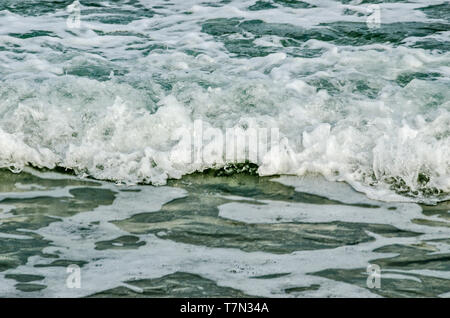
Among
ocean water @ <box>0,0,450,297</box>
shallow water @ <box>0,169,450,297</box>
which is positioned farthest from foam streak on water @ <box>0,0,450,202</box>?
shallow water @ <box>0,169,450,297</box>

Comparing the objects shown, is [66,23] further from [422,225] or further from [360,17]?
[422,225]

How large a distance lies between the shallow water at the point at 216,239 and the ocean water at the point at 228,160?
0.04 ft

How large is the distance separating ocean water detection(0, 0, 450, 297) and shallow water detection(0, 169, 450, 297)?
13mm

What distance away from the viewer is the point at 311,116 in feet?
21.0

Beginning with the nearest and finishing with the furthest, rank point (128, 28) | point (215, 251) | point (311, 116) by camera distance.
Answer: point (215, 251)
point (311, 116)
point (128, 28)

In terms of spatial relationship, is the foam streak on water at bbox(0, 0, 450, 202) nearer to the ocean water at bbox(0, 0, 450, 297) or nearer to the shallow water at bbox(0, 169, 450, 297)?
the ocean water at bbox(0, 0, 450, 297)

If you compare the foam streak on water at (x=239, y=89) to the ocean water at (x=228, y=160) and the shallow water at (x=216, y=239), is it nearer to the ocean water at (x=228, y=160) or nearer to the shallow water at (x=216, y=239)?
the ocean water at (x=228, y=160)

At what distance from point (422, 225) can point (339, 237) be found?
0.58m

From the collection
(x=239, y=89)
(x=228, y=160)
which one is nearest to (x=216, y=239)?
(x=228, y=160)

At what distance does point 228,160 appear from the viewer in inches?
229

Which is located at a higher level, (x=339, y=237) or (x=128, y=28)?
(x=128, y=28)

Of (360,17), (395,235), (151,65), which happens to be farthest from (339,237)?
(360,17)

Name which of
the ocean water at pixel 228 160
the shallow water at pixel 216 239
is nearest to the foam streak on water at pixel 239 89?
the ocean water at pixel 228 160

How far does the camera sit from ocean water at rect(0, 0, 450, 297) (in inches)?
167
